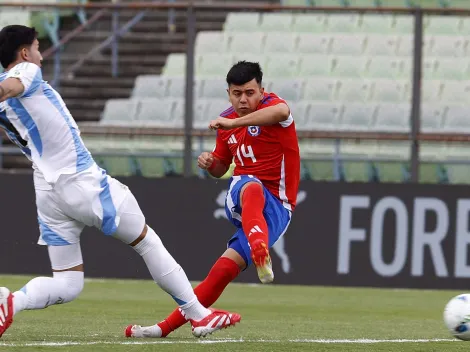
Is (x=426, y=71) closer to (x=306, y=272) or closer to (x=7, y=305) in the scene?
(x=306, y=272)

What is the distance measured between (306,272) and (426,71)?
2644 mm

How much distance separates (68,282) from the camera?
704 centimetres

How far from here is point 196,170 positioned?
13.6 m

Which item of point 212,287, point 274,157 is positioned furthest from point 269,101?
point 212,287

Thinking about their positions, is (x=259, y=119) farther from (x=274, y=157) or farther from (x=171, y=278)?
(x=171, y=278)

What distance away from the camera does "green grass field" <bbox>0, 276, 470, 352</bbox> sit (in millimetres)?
7102

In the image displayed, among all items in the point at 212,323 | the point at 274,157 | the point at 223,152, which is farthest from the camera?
the point at 223,152

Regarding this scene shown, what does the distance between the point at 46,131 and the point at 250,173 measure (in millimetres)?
1532

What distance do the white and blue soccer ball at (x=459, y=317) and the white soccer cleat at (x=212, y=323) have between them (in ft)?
4.08

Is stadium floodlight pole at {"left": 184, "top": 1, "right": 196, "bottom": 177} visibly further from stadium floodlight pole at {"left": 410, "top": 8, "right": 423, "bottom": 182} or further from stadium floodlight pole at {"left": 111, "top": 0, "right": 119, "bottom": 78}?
stadium floodlight pole at {"left": 410, "top": 8, "right": 423, "bottom": 182}

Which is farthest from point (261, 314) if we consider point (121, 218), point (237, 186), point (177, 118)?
point (177, 118)

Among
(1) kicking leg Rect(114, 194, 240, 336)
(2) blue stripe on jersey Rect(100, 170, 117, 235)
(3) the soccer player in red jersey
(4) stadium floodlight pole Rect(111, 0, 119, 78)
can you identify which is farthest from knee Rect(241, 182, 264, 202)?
(4) stadium floodlight pole Rect(111, 0, 119, 78)

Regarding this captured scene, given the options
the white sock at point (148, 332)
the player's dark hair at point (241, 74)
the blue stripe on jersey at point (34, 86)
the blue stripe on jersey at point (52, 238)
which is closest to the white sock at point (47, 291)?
the blue stripe on jersey at point (52, 238)

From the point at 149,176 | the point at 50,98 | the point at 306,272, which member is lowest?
the point at 306,272
